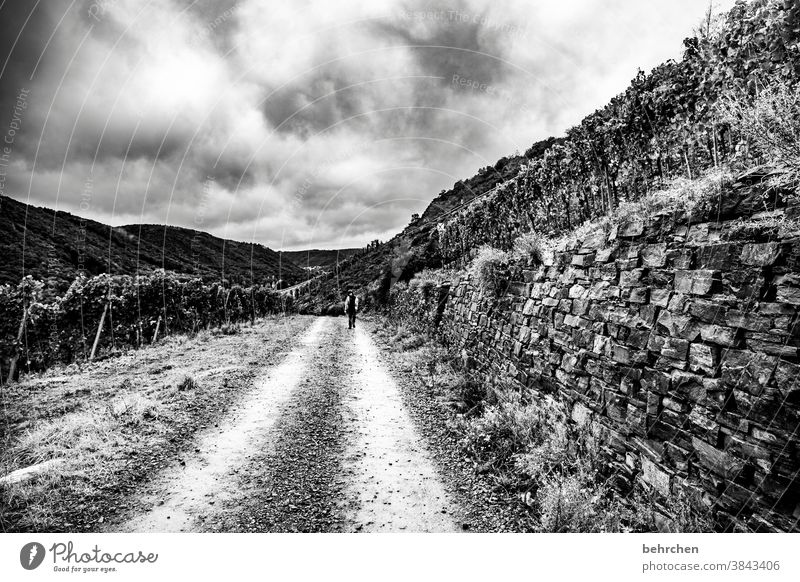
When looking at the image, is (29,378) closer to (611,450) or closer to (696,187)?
(611,450)

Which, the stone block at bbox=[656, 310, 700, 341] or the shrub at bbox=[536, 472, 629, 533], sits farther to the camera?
the shrub at bbox=[536, 472, 629, 533]

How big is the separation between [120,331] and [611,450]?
1044 inches

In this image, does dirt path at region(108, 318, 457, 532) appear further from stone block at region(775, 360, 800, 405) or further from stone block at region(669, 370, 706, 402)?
stone block at region(775, 360, 800, 405)

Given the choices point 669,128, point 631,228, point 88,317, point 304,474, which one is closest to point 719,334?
point 631,228

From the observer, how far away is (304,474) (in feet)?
19.1

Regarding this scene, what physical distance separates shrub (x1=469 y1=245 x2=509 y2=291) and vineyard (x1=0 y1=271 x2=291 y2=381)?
1720 centimetres

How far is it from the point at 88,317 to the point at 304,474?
21.6 m

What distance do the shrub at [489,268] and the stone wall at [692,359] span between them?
3263 mm

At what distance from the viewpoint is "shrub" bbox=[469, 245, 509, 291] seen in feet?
32.1

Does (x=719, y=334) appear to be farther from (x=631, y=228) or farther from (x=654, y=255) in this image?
(x=631, y=228)

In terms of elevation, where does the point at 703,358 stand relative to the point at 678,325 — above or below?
below

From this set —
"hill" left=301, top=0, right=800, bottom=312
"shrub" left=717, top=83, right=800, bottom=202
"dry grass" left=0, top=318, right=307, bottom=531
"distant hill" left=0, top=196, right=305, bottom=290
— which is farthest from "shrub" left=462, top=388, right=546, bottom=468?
"distant hill" left=0, top=196, right=305, bottom=290

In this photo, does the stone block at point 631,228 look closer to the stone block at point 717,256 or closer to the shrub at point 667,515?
the stone block at point 717,256
